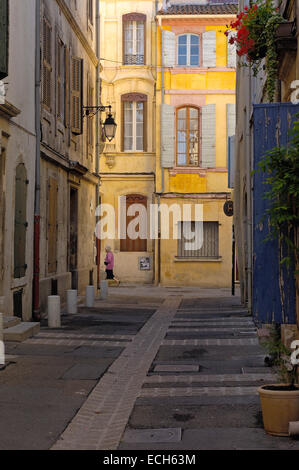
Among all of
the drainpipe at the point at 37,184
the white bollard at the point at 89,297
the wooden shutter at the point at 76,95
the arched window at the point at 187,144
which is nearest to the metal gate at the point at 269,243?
the drainpipe at the point at 37,184

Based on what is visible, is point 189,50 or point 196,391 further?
point 189,50

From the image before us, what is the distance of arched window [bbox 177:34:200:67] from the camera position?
28.4m

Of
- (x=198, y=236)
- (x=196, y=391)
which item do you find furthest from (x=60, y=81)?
(x=198, y=236)

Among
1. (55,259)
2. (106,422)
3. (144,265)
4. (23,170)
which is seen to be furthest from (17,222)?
(144,265)

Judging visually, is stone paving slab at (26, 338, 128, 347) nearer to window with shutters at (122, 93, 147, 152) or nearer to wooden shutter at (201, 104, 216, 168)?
wooden shutter at (201, 104, 216, 168)

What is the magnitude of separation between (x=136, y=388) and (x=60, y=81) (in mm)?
10802

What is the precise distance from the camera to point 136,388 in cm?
795

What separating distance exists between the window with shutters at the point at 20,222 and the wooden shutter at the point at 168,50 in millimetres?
15850

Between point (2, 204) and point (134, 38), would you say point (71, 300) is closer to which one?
point (2, 204)

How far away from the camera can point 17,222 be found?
13.1 m

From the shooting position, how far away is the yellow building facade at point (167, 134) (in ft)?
91.3

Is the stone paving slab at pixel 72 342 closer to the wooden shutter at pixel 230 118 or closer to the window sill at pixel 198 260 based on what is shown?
the window sill at pixel 198 260

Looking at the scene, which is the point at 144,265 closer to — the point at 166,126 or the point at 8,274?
the point at 166,126

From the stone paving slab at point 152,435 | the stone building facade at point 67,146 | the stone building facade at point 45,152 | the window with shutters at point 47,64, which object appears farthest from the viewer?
the stone building facade at point 67,146
